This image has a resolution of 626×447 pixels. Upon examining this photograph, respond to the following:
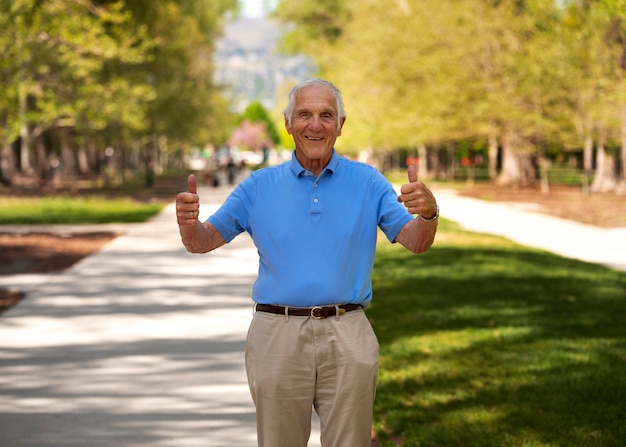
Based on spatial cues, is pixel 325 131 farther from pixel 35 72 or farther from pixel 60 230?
pixel 35 72

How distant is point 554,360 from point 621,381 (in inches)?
31.6

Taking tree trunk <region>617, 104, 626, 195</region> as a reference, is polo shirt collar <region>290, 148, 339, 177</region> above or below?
above

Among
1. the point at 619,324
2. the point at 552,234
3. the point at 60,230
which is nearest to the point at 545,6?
the point at 552,234

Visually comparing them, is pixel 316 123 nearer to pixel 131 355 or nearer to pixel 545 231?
pixel 131 355

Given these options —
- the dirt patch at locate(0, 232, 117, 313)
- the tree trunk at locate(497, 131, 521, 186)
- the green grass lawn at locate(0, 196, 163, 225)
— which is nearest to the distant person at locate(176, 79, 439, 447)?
the dirt patch at locate(0, 232, 117, 313)

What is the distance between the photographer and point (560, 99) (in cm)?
3669

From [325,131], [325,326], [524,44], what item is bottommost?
[325,326]

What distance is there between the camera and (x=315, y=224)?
3.78 metres

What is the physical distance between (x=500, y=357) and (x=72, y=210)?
22039 mm

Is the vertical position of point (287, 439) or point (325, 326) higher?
point (325, 326)

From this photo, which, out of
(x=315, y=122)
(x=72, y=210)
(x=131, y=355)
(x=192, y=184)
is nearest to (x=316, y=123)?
(x=315, y=122)

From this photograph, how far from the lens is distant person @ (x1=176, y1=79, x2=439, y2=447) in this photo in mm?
3764

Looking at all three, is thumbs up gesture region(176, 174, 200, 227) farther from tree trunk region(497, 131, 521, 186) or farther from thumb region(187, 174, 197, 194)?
tree trunk region(497, 131, 521, 186)

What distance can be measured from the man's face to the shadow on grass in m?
2.69
